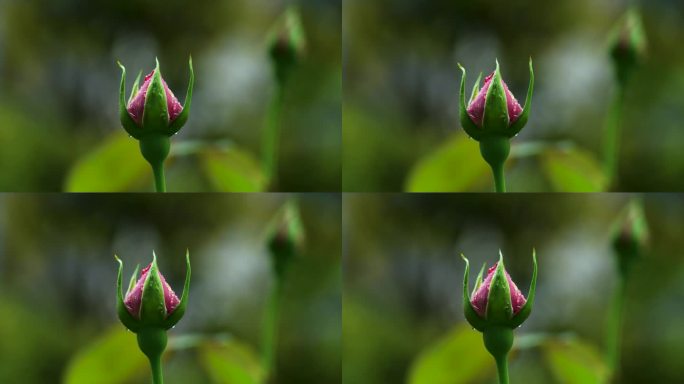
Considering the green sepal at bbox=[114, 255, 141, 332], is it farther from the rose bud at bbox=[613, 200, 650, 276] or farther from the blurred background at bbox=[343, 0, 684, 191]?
the rose bud at bbox=[613, 200, 650, 276]

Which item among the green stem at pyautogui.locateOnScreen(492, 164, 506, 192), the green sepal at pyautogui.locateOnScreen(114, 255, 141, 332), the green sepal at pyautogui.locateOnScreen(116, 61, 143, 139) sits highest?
the green sepal at pyautogui.locateOnScreen(116, 61, 143, 139)

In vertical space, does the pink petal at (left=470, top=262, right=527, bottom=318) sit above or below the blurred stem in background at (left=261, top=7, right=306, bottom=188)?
below

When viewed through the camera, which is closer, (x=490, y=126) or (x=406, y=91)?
(x=490, y=126)

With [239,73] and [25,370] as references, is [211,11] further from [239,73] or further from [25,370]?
[25,370]

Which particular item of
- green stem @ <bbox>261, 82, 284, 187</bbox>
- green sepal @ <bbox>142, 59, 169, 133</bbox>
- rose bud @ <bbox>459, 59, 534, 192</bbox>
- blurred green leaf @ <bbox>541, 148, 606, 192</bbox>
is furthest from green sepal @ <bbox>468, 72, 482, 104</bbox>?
green sepal @ <bbox>142, 59, 169, 133</bbox>

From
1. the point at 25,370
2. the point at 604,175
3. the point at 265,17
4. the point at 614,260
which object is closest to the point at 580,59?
the point at 604,175
